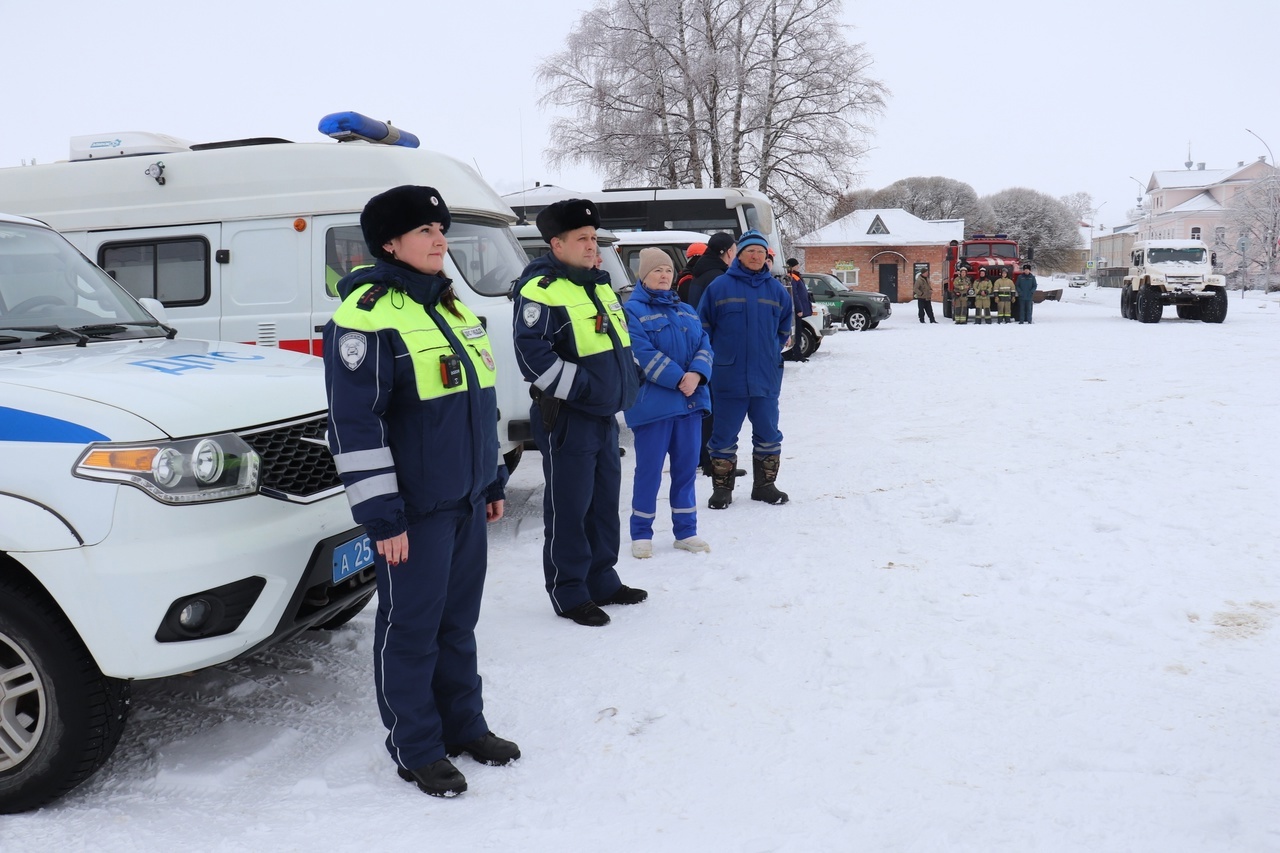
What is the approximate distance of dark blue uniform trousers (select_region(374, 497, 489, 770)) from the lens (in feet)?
9.86

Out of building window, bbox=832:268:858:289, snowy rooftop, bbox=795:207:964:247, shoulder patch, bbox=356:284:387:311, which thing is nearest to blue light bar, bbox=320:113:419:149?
shoulder patch, bbox=356:284:387:311

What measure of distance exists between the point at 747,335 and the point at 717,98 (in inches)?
951

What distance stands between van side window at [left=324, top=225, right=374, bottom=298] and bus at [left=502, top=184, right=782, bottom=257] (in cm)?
1014

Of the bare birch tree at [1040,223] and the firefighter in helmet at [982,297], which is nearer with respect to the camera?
the firefighter in helmet at [982,297]

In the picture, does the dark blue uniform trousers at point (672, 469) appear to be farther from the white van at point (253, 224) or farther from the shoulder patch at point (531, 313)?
the shoulder patch at point (531, 313)

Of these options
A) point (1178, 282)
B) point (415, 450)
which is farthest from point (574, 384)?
point (1178, 282)

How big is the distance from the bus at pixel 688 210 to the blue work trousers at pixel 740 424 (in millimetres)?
10141

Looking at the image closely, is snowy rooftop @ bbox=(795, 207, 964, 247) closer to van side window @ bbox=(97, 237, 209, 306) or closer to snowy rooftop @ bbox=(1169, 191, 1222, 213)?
van side window @ bbox=(97, 237, 209, 306)

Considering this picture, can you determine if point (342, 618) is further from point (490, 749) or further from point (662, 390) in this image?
point (662, 390)

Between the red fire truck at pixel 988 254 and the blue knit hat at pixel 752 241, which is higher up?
the red fire truck at pixel 988 254

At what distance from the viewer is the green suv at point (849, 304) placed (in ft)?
84.5

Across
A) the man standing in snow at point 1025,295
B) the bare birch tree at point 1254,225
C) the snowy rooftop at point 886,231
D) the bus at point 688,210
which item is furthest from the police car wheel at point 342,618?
the bare birch tree at point 1254,225

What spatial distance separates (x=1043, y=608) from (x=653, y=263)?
2.66 metres

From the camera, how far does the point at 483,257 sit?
6.86 meters
